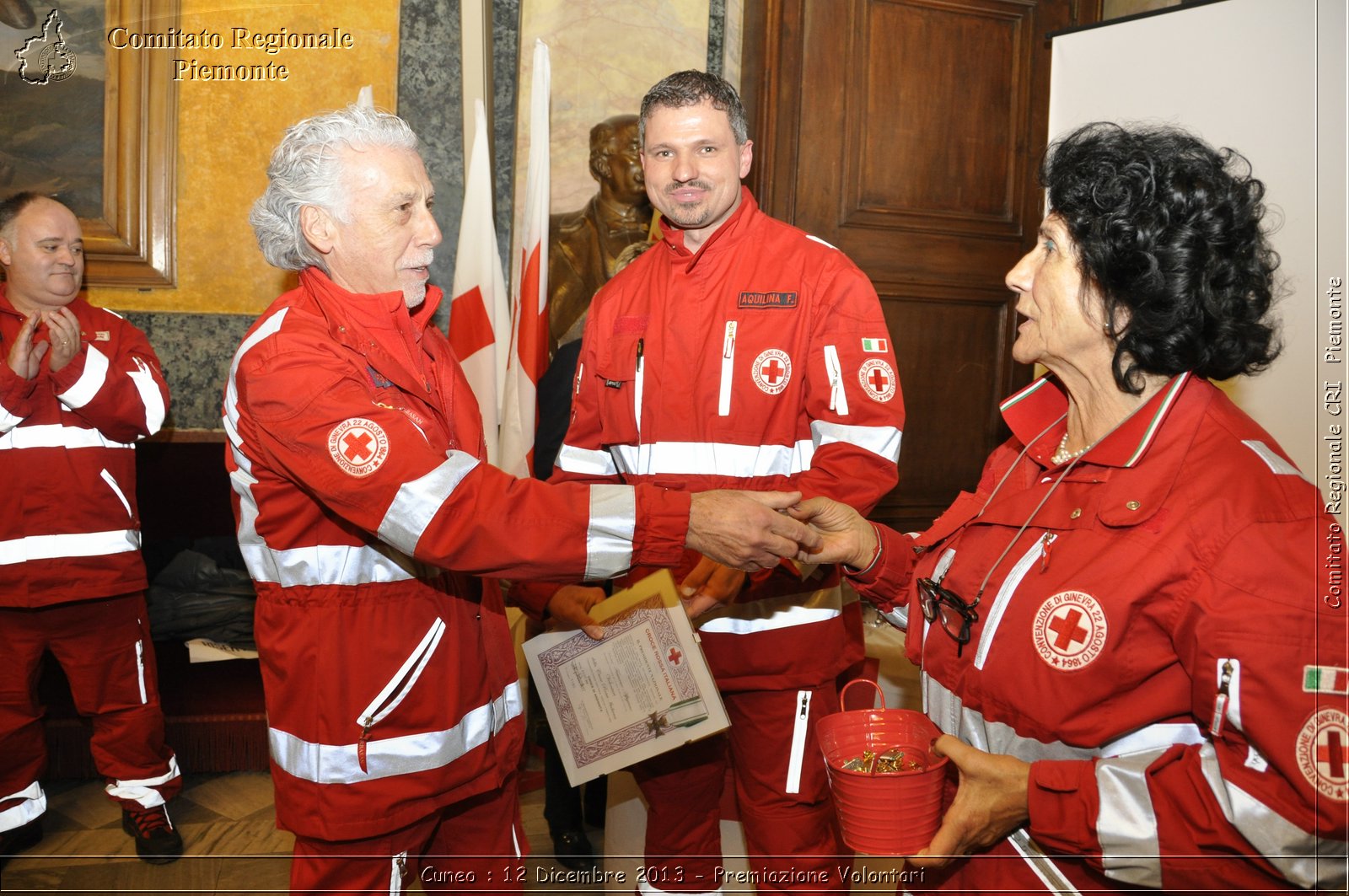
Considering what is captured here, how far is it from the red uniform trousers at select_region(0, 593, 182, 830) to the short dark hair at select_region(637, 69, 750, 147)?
241cm

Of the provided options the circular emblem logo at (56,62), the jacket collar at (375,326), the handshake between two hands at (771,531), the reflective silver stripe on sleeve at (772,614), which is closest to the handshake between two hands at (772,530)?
the handshake between two hands at (771,531)

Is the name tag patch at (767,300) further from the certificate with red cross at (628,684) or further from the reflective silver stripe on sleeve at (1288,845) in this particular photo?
the reflective silver stripe on sleeve at (1288,845)

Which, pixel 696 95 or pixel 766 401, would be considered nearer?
pixel 766 401

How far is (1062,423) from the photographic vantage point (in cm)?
157

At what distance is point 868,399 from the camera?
84.1 inches

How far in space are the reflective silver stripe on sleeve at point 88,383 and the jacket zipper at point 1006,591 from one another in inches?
113

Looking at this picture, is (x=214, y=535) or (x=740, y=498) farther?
(x=214, y=535)

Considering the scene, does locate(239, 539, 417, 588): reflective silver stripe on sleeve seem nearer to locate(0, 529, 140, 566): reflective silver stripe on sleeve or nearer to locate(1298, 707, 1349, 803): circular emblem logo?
locate(1298, 707, 1349, 803): circular emblem logo

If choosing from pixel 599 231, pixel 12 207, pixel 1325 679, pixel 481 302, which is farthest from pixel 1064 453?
pixel 12 207

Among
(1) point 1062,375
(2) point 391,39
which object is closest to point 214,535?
(2) point 391,39

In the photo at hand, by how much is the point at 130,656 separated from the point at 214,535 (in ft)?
3.02

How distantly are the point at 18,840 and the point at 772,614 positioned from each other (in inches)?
105

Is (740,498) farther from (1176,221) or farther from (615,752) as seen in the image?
(1176,221)

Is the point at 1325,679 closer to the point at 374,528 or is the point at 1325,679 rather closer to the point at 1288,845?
the point at 1288,845
